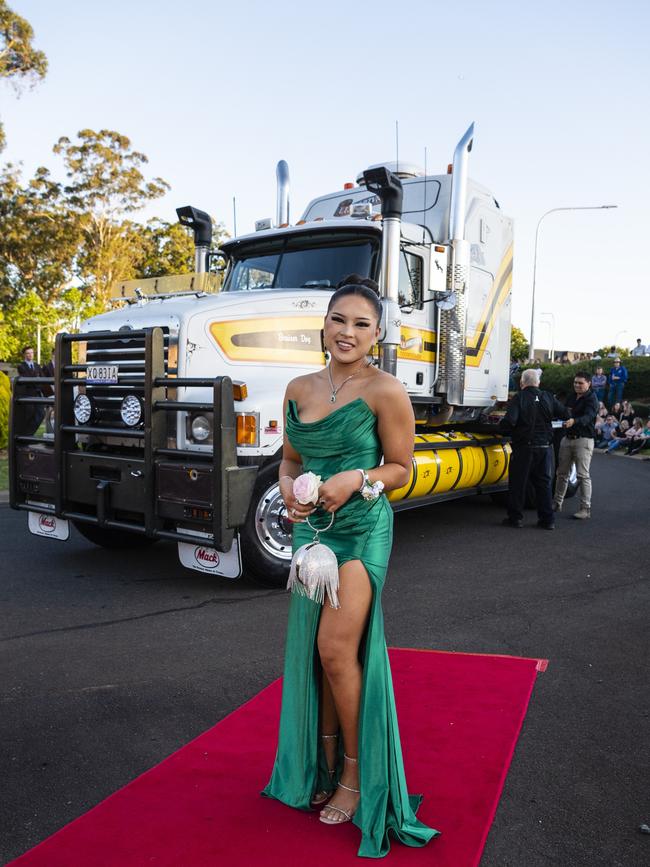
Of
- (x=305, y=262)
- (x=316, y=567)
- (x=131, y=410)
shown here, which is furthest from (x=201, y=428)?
(x=316, y=567)

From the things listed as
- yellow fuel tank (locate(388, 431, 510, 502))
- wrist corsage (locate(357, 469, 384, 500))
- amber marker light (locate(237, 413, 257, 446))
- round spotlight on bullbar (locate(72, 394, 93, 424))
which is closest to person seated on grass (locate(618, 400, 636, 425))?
yellow fuel tank (locate(388, 431, 510, 502))

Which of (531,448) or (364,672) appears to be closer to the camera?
(364,672)

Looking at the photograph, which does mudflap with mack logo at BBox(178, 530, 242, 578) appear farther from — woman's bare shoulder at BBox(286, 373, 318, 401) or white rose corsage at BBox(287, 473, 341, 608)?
white rose corsage at BBox(287, 473, 341, 608)

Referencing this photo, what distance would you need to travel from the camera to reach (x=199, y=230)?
845 cm

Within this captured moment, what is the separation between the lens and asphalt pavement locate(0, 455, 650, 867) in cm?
297

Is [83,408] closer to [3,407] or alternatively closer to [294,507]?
[294,507]

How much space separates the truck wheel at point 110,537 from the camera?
704cm

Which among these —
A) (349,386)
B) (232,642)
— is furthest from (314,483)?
(232,642)

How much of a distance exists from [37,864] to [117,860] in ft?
0.87

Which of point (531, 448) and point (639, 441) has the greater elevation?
point (531, 448)

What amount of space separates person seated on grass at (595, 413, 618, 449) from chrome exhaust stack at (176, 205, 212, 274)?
15402 millimetres

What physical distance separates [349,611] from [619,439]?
765 inches

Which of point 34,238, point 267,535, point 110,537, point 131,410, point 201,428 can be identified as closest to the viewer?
point 201,428

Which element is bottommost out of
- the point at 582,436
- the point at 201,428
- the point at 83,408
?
the point at 582,436
